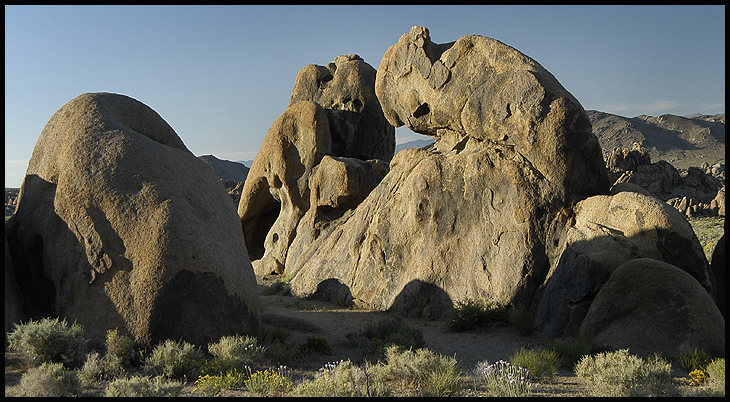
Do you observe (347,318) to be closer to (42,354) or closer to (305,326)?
(305,326)

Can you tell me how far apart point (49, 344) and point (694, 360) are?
821cm

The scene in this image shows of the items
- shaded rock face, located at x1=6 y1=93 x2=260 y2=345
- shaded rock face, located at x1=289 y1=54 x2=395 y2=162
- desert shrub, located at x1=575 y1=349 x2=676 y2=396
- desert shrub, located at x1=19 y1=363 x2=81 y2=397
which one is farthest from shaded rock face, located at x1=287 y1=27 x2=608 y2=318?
shaded rock face, located at x1=289 y1=54 x2=395 y2=162

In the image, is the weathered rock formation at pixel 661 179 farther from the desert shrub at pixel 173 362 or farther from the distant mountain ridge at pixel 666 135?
the distant mountain ridge at pixel 666 135

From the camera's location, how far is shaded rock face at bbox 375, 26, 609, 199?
11.8 meters

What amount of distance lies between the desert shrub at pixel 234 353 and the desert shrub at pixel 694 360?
5626 millimetres

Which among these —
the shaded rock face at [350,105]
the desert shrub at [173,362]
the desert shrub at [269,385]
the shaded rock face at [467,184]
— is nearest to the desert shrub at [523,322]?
the shaded rock face at [467,184]

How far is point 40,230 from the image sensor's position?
8.37 metres

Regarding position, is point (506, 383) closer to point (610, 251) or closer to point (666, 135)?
point (610, 251)

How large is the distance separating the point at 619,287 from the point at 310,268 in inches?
382

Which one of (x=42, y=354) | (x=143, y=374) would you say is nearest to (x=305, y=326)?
(x=143, y=374)

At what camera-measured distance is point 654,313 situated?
8555 millimetres

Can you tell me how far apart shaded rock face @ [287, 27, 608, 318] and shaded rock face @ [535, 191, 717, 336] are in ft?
3.26

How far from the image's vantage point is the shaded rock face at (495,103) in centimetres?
1177
